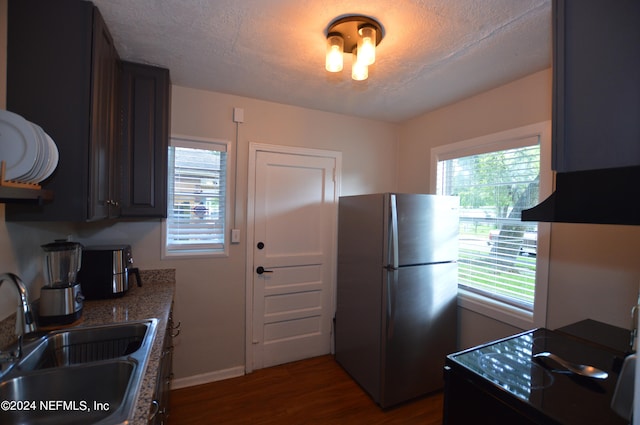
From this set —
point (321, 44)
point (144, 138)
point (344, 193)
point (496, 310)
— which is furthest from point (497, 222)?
point (144, 138)

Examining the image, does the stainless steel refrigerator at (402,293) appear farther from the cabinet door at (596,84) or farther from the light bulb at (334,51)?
the cabinet door at (596,84)

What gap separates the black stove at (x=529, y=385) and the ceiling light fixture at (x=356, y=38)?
1.50 meters

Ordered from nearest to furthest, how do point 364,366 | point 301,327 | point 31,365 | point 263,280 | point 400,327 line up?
point 31,365
point 400,327
point 364,366
point 263,280
point 301,327

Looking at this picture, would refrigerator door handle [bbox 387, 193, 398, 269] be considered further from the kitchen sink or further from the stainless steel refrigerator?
the kitchen sink

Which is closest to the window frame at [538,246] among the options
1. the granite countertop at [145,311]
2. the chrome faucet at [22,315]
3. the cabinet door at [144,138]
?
the granite countertop at [145,311]

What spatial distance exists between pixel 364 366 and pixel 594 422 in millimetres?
1633

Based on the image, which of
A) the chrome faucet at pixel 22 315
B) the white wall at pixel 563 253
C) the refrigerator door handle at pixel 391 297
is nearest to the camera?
the chrome faucet at pixel 22 315

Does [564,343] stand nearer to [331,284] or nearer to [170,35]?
[331,284]

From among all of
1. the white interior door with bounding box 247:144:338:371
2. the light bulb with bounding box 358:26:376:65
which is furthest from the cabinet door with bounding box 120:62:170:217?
the light bulb with bounding box 358:26:376:65

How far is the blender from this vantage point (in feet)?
4.37

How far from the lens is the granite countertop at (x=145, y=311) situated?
882mm

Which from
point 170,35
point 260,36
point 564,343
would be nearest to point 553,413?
point 564,343

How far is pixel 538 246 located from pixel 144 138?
2.74 m

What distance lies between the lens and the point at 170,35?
5.17 feet
